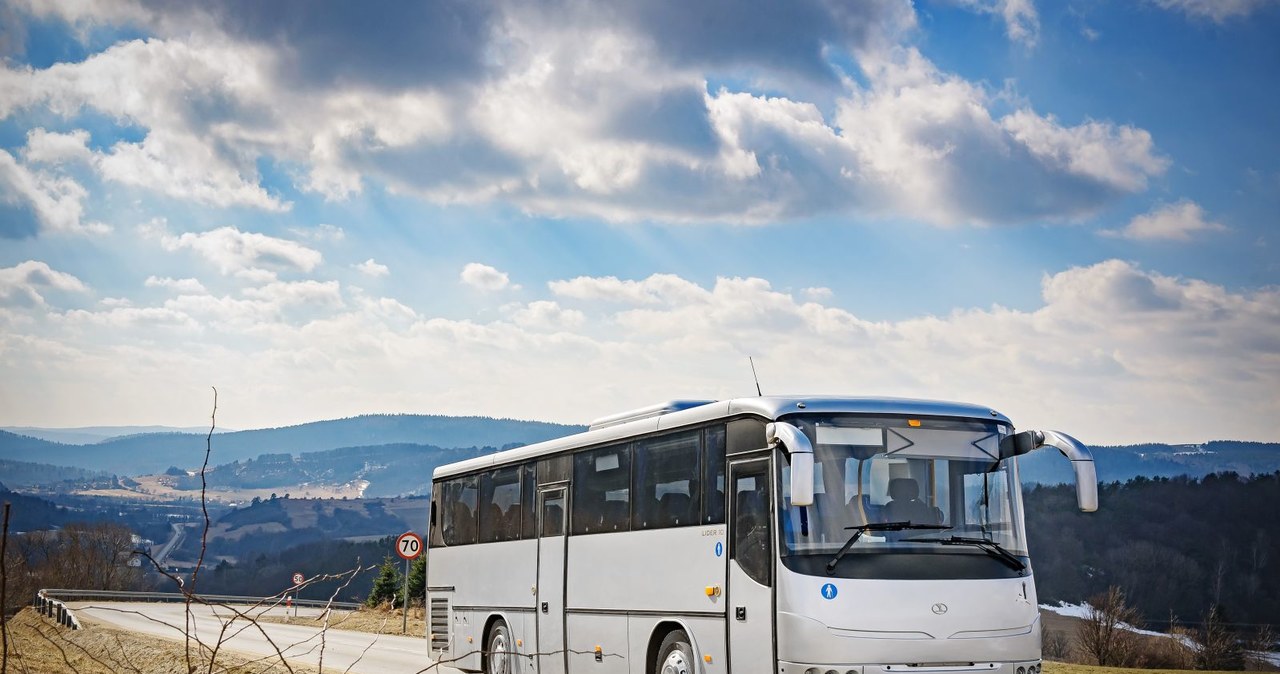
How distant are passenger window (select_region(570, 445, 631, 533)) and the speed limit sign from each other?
19.7 m

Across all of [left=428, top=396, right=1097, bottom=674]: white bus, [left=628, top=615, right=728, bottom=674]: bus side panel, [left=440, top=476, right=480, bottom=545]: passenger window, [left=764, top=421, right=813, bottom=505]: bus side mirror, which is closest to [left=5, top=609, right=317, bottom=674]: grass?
[left=440, top=476, right=480, bottom=545]: passenger window

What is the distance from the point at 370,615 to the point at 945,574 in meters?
35.0

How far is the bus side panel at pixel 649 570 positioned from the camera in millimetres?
13156

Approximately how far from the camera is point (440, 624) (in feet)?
69.2

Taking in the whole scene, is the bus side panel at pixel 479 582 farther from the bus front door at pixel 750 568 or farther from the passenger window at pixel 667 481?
the bus front door at pixel 750 568

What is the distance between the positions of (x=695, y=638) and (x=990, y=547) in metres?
3.06

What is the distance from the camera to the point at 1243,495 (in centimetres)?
14162


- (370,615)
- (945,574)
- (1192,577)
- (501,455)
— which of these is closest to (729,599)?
(945,574)

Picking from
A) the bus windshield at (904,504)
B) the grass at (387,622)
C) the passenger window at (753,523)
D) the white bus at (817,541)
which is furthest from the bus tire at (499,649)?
the grass at (387,622)

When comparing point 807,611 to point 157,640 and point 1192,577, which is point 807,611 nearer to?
point 157,640

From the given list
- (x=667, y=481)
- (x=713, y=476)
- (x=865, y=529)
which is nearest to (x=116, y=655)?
(x=667, y=481)

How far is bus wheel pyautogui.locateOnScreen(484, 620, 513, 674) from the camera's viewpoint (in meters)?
18.1

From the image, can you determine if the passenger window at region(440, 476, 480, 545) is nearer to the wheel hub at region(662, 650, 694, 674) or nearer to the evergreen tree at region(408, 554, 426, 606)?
the wheel hub at region(662, 650, 694, 674)

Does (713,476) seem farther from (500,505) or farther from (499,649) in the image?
(499,649)
